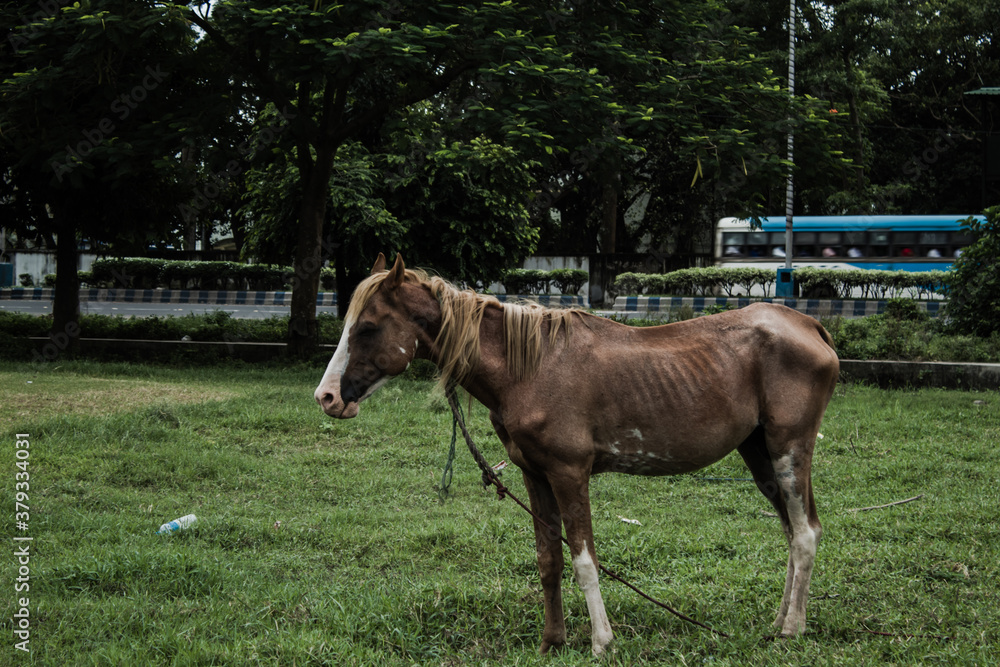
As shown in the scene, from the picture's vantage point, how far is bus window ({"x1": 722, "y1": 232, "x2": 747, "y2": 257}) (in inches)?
1224

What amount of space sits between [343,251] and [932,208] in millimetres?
27265

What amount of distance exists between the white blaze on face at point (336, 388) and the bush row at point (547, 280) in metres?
25.3

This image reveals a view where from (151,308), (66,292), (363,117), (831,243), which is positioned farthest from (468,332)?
(831,243)

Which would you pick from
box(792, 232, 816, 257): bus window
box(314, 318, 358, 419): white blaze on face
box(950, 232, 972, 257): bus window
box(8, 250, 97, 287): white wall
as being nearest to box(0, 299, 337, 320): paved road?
box(8, 250, 97, 287): white wall

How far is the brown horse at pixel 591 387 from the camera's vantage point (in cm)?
385

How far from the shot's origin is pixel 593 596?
12.7 ft

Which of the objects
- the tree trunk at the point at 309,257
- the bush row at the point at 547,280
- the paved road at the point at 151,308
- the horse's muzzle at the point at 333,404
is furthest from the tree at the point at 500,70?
the bush row at the point at 547,280

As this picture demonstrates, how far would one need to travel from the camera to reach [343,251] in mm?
15539

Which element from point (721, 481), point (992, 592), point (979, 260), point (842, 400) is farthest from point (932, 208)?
point (992, 592)

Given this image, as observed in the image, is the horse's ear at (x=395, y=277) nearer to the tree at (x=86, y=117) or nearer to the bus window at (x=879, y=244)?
the tree at (x=86, y=117)

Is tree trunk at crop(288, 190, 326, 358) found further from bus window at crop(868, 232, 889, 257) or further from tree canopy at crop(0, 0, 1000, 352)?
bus window at crop(868, 232, 889, 257)

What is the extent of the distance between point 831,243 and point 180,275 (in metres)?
24.1

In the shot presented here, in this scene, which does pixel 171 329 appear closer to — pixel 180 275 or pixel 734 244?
pixel 180 275

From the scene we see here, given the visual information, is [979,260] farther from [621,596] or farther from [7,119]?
[7,119]
